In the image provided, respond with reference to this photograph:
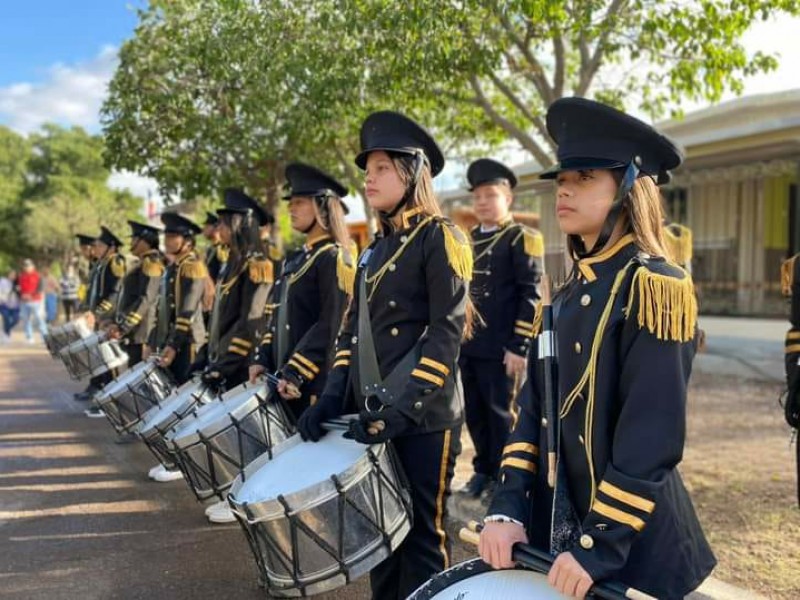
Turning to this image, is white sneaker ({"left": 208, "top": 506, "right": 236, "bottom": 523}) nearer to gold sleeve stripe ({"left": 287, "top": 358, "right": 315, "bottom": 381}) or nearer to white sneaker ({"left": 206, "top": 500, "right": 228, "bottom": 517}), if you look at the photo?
white sneaker ({"left": 206, "top": 500, "right": 228, "bottom": 517})

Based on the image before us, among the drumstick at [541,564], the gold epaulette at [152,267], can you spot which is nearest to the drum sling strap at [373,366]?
the drumstick at [541,564]

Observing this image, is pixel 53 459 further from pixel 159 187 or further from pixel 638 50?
pixel 638 50

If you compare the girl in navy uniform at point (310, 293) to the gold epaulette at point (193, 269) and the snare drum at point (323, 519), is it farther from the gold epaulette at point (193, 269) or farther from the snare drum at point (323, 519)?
the gold epaulette at point (193, 269)

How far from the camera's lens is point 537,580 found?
6.07 ft

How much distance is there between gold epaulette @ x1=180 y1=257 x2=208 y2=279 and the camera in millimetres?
6676

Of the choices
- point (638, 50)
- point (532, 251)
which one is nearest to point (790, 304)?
point (532, 251)

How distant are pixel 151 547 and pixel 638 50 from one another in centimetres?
587

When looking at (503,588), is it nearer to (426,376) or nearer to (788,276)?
(426,376)

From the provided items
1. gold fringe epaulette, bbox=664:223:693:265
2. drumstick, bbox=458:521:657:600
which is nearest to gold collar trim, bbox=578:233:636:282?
drumstick, bbox=458:521:657:600

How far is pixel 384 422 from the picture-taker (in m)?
2.64

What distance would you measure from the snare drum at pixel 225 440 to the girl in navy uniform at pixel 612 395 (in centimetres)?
191

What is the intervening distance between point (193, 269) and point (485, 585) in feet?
17.6

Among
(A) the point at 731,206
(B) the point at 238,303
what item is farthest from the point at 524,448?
(A) the point at 731,206

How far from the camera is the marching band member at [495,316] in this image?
5.05 m
